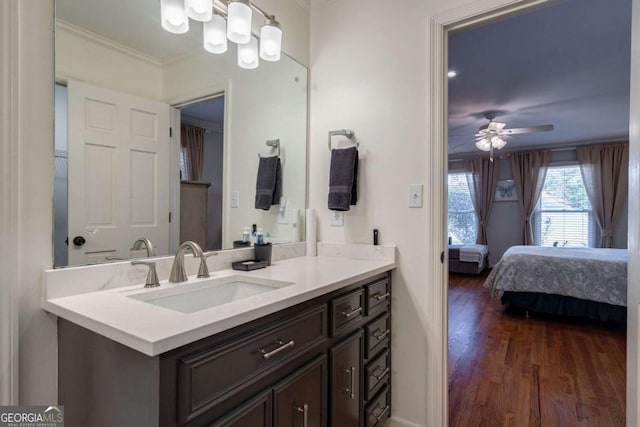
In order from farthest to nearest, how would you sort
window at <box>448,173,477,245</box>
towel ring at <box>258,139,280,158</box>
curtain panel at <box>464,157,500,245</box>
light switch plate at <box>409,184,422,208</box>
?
window at <box>448,173,477,245</box> → curtain panel at <box>464,157,500,245</box> → towel ring at <box>258,139,280,158</box> → light switch plate at <box>409,184,422,208</box>

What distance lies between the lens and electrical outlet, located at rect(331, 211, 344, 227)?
1.93 meters

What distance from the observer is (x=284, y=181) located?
199cm

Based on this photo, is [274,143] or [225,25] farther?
[274,143]

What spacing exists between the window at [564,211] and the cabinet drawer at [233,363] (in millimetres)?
6482

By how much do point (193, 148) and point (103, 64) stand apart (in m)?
0.45

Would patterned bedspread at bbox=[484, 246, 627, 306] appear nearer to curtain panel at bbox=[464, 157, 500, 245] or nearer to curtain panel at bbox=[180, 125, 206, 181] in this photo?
curtain panel at bbox=[464, 157, 500, 245]

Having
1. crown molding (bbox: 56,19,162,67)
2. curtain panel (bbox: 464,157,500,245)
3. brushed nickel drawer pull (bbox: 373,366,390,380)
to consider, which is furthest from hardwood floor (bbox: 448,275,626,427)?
curtain panel (bbox: 464,157,500,245)

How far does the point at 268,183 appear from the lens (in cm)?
191

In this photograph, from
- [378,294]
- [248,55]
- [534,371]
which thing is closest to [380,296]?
[378,294]

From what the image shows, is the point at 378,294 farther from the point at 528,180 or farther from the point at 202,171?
the point at 528,180

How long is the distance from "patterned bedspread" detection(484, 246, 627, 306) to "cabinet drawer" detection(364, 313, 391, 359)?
260 cm

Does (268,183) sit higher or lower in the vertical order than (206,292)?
higher

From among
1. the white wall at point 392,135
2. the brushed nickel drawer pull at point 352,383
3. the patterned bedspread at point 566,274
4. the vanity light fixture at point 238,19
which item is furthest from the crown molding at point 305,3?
the patterned bedspread at point 566,274

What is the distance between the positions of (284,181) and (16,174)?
4.07ft
